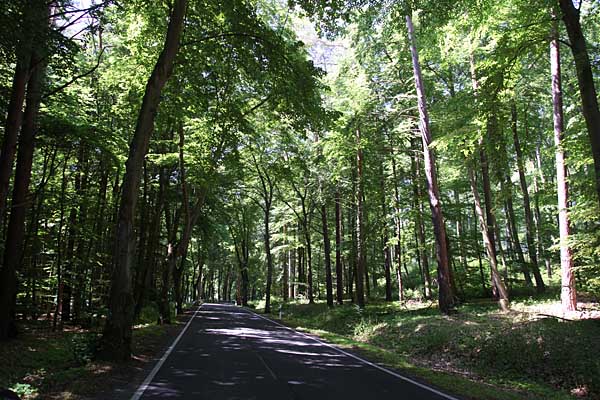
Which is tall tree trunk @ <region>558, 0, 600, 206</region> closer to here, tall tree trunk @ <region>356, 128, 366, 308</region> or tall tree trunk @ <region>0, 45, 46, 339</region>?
tall tree trunk @ <region>356, 128, 366, 308</region>

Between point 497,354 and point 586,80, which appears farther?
point 497,354

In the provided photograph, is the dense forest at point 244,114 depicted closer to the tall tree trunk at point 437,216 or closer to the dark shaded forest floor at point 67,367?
the tall tree trunk at point 437,216

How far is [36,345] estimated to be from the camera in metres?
11.4

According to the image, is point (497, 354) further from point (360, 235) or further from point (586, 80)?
point (360, 235)

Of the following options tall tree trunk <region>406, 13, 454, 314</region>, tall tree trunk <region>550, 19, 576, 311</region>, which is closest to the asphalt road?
tall tree trunk <region>406, 13, 454, 314</region>

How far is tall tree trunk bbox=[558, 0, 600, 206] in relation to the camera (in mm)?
8195

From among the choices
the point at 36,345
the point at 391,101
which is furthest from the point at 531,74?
the point at 36,345

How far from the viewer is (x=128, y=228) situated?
9.22m

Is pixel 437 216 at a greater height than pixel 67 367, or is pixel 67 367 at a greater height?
pixel 437 216

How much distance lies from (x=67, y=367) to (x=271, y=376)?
4535mm

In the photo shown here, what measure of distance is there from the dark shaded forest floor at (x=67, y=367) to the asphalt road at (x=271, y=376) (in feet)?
1.75

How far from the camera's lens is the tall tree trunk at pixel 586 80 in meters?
8.20

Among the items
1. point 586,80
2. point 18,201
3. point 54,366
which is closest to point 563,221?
point 586,80

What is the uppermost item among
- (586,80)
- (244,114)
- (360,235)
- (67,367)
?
(244,114)
